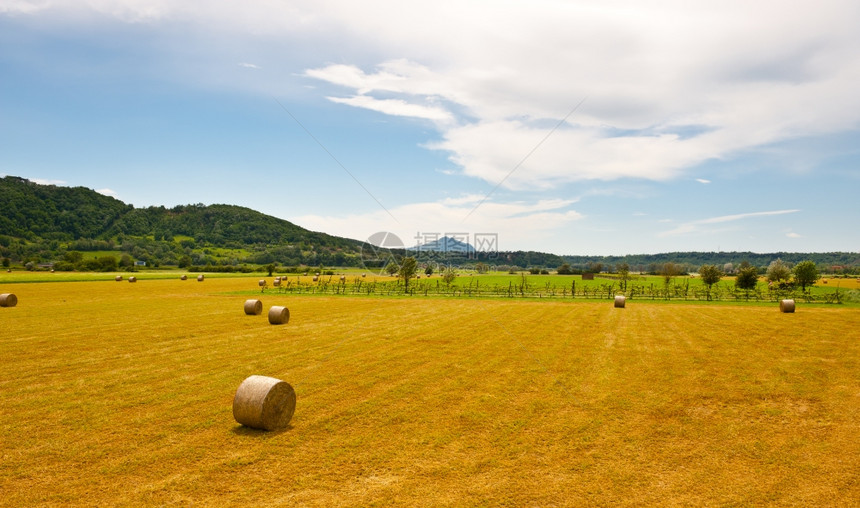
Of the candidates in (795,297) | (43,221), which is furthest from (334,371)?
(43,221)

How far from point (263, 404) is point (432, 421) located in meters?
4.11

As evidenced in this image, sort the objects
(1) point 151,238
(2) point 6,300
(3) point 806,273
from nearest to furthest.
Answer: (2) point 6,300 → (3) point 806,273 → (1) point 151,238

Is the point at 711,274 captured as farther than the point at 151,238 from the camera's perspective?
No

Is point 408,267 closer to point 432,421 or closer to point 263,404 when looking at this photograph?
point 432,421

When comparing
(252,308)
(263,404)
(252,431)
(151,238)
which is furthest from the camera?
(151,238)

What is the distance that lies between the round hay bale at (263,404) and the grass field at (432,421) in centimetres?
36

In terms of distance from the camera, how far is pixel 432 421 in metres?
11.1

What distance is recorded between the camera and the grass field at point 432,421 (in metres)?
7.93

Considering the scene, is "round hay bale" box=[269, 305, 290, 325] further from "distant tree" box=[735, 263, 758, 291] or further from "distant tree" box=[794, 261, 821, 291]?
"distant tree" box=[794, 261, 821, 291]

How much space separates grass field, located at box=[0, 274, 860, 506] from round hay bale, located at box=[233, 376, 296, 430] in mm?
359

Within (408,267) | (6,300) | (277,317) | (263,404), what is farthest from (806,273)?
(6,300)

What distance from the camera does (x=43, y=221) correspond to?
163625mm

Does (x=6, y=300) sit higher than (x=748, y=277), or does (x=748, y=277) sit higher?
(x=748, y=277)

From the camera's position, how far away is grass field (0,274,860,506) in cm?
793
